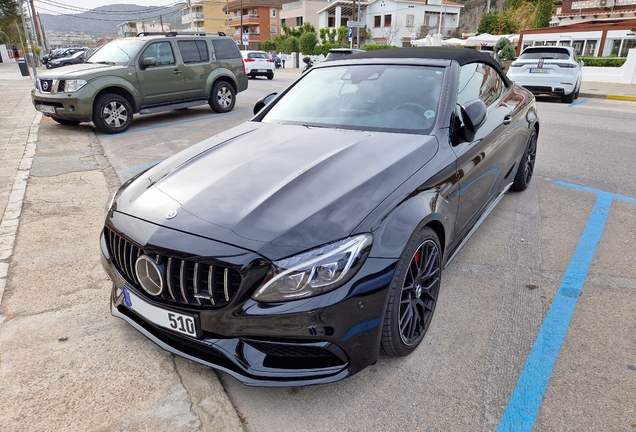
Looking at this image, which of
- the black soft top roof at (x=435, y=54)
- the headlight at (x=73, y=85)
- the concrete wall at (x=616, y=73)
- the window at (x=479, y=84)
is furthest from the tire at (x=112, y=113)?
the concrete wall at (x=616, y=73)

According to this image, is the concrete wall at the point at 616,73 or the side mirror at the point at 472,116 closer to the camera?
the side mirror at the point at 472,116

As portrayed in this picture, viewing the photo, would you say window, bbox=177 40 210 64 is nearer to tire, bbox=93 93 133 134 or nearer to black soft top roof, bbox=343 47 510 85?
tire, bbox=93 93 133 134

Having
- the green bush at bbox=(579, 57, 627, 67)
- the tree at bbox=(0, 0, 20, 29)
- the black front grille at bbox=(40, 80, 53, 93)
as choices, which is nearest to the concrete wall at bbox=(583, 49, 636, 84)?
the green bush at bbox=(579, 57, 627, 67)

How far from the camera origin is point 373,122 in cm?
316

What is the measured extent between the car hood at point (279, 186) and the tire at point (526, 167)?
2.65 meters

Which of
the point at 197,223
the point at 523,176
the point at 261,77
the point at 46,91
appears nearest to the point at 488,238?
the point at 523,176

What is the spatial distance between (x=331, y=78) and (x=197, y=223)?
209 cm

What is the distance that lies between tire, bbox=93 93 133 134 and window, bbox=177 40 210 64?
184 centimetres

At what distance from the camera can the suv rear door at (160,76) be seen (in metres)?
9.42

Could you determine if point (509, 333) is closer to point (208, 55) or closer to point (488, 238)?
point (488, 238)

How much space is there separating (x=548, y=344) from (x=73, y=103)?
29.2ft

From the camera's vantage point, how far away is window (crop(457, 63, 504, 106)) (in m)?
3.35

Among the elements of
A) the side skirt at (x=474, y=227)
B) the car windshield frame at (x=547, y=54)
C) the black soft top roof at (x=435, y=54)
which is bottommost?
the side skirt at (x=474, y=227)

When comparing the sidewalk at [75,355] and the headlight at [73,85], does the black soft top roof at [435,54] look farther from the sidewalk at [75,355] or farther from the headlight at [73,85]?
the headlight at [73,85]
